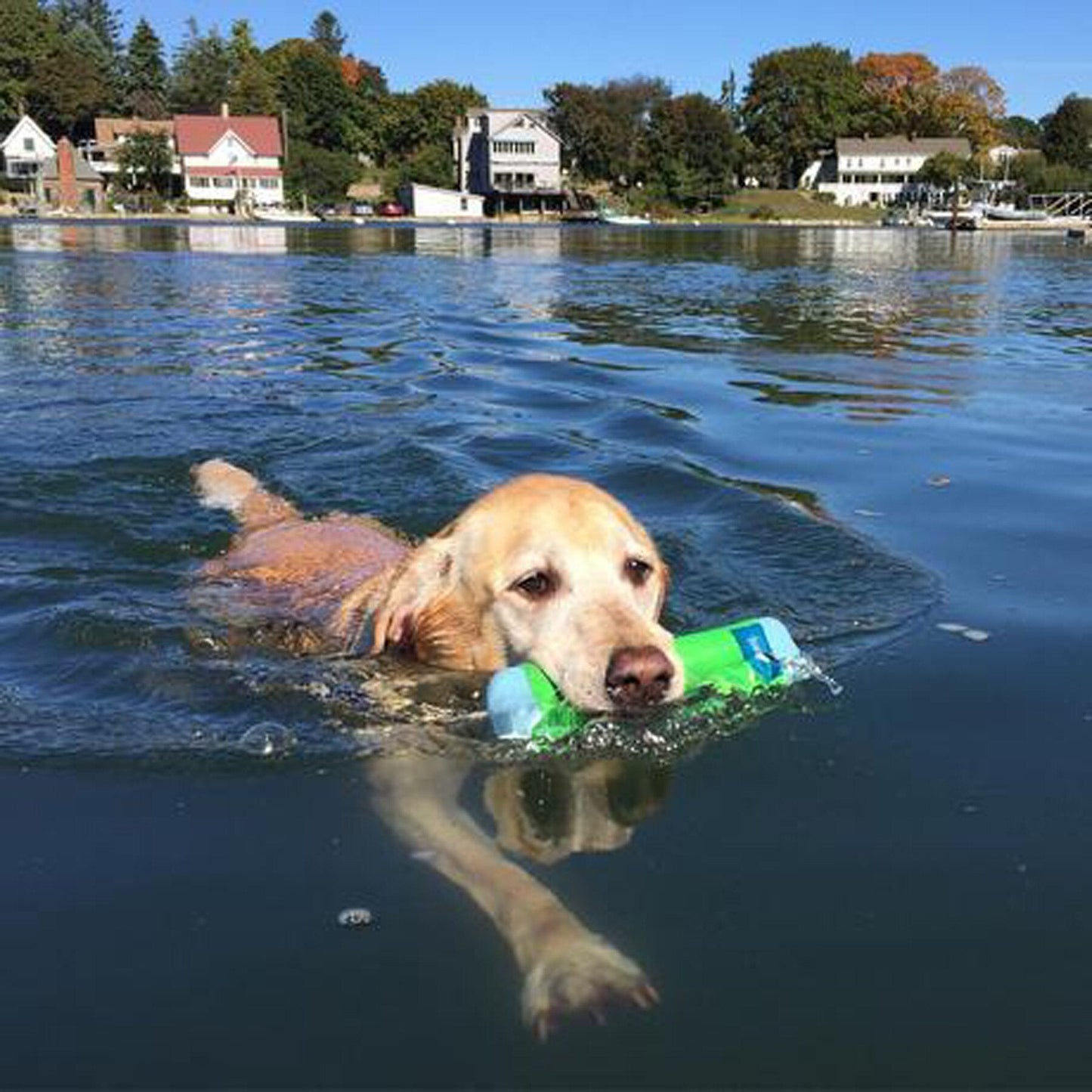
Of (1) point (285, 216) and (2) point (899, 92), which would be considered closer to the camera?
(1) point (285, 216)

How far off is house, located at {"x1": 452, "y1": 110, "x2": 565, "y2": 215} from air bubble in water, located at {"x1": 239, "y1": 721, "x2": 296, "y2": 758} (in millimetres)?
100886

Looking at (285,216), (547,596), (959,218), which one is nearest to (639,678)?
(547,596)

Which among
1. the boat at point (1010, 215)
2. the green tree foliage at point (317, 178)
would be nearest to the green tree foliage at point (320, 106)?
the green tree foliage at point (317, 178)

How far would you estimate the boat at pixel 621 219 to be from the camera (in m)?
84.2

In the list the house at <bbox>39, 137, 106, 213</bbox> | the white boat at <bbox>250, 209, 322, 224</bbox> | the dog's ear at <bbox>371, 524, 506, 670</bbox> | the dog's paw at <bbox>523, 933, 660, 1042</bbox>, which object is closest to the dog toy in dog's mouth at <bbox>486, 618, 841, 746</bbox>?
the dog's ear at <bbox>371, 524, 506, 670</bbox>

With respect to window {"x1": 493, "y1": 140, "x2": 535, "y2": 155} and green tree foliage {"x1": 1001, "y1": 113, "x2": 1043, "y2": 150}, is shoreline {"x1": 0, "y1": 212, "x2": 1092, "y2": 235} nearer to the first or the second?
window {"x1": 493, "y1": 140, "x2": 535, "y2": 155}

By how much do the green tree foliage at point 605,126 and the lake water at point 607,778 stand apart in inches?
4001

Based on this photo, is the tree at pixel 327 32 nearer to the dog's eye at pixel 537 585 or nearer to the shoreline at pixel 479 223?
the shoreline at pixel 479 223

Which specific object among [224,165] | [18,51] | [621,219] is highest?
[18,51]

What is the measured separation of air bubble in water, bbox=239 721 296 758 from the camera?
4.02 meters

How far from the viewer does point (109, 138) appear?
11188cm

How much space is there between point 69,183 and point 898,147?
7885 cm

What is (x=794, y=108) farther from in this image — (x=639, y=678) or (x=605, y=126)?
(x=639, y=678)

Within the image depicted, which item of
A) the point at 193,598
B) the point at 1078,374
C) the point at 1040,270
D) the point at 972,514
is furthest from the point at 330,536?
the point at 1040,270
